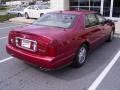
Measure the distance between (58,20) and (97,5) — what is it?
13.8 m

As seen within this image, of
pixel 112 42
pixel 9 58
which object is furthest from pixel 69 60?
pixel 112 42

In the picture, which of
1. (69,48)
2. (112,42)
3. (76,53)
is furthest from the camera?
(112,42)

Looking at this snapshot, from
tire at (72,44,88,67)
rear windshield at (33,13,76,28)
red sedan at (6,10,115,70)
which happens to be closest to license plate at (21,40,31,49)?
red sedan at (6,10,115,70)

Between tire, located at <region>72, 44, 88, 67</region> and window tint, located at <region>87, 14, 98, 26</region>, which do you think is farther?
window tint, located at <region>87, 14, 98, 26</region>

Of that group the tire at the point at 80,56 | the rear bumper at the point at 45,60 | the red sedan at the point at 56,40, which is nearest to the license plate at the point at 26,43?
the red sedan at the point at 56,40

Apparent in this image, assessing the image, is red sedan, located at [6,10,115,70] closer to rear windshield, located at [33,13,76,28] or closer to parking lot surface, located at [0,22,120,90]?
rear windshield, located at [33,13,76,28]

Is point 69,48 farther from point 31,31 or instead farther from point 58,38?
point 31,31

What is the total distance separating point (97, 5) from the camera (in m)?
18.6

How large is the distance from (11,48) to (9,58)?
1.12 metres

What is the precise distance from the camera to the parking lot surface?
435 centimetres

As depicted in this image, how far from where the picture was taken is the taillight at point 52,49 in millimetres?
4332

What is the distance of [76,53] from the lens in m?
5.15

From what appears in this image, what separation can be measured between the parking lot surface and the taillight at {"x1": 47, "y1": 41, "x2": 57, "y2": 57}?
0.67 m

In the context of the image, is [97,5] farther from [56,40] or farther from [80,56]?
[56,40]
